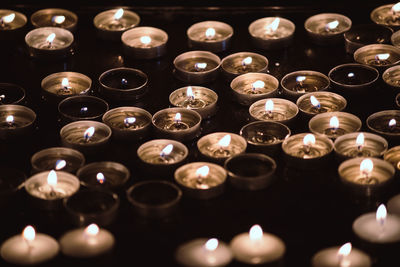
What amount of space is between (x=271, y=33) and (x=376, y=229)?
1209 mm

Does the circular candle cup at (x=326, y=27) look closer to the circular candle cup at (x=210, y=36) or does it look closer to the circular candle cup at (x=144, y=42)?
the circular candle cup at (x=210, y=36)

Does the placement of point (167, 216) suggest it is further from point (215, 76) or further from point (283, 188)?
point (215, 76)

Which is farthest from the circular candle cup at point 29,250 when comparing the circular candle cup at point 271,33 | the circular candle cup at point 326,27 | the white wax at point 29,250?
the circular candle cup at point 326,27

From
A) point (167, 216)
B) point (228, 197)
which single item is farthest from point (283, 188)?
point (167, 216)

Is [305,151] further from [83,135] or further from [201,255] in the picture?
[83,135]

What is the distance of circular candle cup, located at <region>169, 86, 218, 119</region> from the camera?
290 cm

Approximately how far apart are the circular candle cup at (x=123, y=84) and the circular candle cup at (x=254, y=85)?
34cm

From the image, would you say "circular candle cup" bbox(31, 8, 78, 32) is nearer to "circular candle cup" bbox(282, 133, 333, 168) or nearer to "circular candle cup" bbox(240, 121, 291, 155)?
"circular candle cup" bbox(240, 121, 291, 155)

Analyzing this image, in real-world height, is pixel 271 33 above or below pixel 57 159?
above

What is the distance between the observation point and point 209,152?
2.67m

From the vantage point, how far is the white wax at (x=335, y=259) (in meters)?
2.24

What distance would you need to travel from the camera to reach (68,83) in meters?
3.01

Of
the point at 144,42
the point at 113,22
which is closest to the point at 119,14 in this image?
the point at 113,22

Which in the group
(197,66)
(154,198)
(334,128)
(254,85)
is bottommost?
(154,198)
